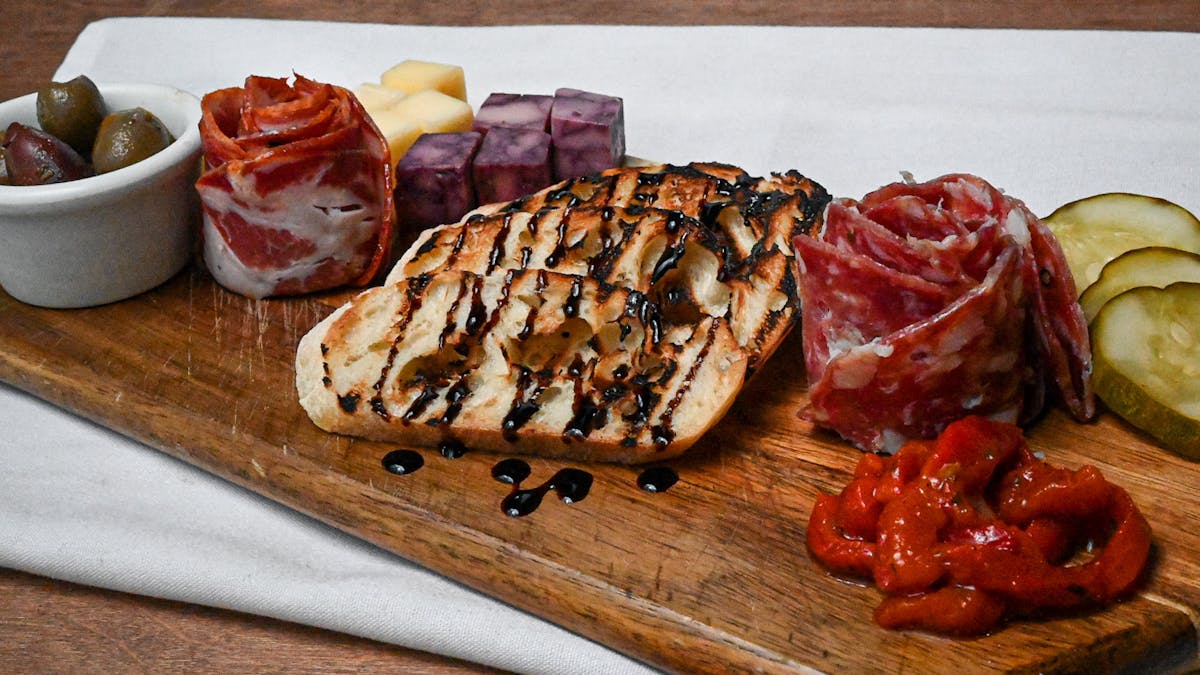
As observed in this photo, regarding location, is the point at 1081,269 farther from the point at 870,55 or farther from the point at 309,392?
the point at 870,55

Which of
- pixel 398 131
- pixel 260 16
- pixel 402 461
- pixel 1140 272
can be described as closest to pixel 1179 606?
pixel 1140 272

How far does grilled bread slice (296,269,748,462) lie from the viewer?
318 cm

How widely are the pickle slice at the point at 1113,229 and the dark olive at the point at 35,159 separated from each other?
9.45 feet

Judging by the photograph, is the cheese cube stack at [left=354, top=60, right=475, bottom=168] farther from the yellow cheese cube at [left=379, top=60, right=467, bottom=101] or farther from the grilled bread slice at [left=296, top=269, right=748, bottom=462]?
the grilled bread slice at [left=296, top=269, right=748, bottom=462]

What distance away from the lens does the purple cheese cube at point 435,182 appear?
417 centimetres

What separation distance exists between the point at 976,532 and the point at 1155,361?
736 millimetres

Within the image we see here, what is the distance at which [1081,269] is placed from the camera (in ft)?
11.5

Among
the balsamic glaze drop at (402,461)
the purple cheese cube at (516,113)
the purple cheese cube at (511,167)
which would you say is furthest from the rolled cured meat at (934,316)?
the purple cheese cube at (516,113)

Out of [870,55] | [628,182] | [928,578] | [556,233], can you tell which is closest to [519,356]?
[556,233]

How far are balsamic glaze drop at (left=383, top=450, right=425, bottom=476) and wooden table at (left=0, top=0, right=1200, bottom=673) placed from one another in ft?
1.40

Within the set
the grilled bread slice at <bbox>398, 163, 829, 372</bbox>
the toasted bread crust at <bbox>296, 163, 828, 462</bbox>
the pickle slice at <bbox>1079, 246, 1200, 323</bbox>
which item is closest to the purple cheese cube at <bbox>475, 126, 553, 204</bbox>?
the grilled bread slice at <bbox>398, 163, 829, 372</bbox>

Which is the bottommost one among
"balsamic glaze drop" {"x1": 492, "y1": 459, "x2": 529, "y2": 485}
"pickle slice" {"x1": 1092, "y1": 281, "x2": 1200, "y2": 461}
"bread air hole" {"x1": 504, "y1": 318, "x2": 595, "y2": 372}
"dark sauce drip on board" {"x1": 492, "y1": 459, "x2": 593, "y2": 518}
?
"balsamic glaze drop" {"x1": 492, "y1": 459, "x2": 529, "y2": 485}

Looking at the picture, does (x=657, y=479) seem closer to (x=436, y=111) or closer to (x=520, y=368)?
(x=520, y=368)

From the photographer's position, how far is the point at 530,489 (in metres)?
3.12
